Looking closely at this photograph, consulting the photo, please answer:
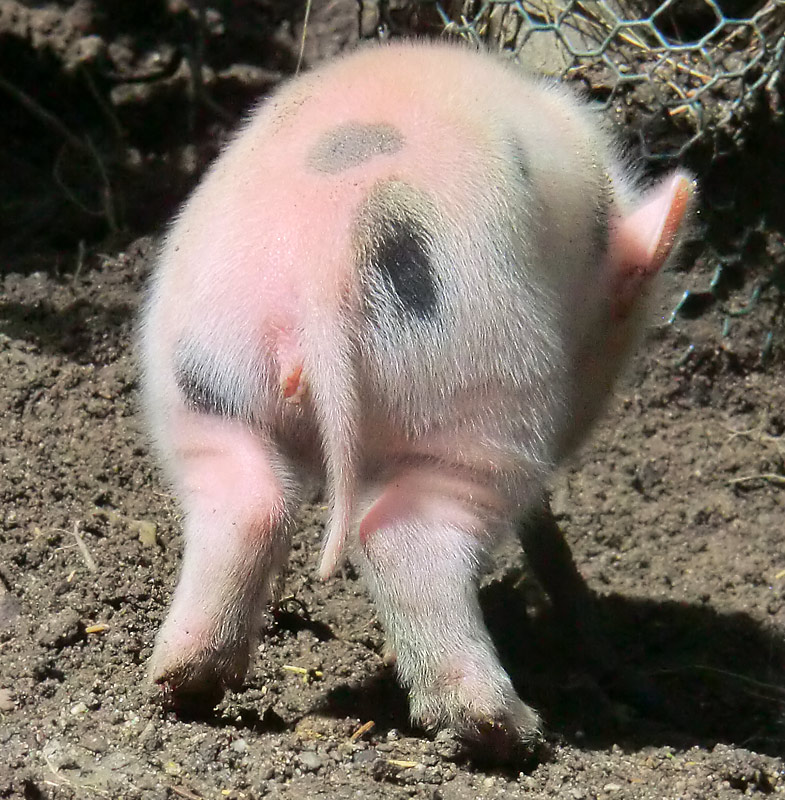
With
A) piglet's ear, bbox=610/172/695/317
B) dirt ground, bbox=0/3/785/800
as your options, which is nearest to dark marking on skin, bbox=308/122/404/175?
piglet's ear, bbox=610/172/695/317

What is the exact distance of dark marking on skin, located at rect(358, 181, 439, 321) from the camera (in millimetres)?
1422

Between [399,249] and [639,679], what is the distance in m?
1.27

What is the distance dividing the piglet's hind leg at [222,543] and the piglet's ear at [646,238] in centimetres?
69

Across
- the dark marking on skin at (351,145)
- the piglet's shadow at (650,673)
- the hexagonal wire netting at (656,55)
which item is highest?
the dark marking on skin at (351,145)

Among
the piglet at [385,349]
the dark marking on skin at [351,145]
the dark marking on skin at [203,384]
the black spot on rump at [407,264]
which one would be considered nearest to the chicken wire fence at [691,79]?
the piglet at [385,349]

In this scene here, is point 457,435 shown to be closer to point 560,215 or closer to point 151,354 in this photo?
point 560,215

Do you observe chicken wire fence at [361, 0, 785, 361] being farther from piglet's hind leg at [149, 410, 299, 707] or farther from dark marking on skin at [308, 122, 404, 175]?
piglet's hind leg at [149, 410, 299, 707]

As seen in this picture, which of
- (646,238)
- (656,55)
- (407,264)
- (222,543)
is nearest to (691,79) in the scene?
(656,55)

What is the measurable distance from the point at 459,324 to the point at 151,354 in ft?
1.78

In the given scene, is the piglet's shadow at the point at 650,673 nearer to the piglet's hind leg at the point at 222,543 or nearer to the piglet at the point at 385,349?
the piglet at the point at 385,349

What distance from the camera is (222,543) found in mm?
1537

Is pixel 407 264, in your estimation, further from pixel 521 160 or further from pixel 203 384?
pixel 203 384

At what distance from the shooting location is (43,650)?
1794 millimetres

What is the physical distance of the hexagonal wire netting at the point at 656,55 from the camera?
2.77 meters
